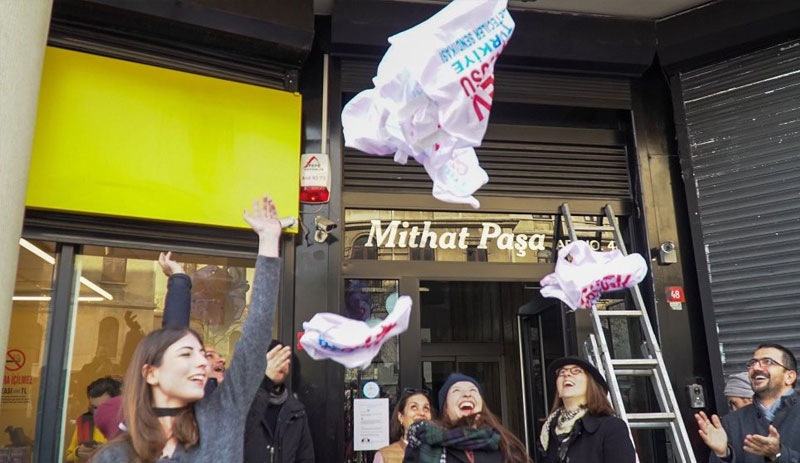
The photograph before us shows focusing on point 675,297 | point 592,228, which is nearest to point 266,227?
point 592,228

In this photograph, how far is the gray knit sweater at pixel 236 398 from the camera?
1.95 meters

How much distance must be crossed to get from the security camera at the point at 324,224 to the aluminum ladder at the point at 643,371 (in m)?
1.80

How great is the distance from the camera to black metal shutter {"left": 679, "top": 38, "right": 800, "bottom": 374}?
4.94 meters

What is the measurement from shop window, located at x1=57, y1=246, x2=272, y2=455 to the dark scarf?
1.63m

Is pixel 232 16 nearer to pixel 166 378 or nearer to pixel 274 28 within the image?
pixel 274 28

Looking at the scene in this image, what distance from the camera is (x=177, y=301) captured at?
8.93ft

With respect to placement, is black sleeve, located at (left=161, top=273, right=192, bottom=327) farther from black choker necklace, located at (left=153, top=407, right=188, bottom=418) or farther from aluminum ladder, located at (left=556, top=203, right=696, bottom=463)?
aluminum ladder, located at (left=556, top=203, right=696, bottom=463)

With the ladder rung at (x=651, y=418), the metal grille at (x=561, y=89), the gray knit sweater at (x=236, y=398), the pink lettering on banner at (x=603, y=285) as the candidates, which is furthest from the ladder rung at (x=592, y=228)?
the gray knit sweater at (x=236, y=398)

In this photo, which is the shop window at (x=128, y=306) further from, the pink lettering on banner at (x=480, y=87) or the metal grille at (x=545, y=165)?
the pink lettering on banner at (x=480, y=87)

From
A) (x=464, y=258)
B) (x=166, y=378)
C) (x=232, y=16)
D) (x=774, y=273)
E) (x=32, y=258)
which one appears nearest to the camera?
(x=166, y=378)

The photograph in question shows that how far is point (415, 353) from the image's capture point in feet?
16.6

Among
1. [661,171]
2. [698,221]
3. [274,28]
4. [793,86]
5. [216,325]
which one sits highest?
[274,28]

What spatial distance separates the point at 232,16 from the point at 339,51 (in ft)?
2.83

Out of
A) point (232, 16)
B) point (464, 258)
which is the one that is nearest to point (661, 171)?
point (464, 258)
